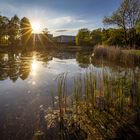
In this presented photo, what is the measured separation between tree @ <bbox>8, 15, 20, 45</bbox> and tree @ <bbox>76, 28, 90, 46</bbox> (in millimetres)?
21727

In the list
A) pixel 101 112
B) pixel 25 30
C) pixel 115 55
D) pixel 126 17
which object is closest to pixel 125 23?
pixel 126 17

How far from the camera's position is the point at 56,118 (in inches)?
167

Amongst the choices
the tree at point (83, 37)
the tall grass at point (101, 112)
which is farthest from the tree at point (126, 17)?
the tree at point (83, 37)

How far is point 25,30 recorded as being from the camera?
45875 millimetres

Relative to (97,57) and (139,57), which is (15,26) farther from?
(139,57)

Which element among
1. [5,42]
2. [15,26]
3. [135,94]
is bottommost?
[135,94]

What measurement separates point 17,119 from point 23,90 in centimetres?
245

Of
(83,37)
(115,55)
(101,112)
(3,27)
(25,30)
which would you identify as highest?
(3,27)

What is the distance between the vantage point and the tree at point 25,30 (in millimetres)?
45562

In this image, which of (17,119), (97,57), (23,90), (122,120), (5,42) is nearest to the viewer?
(122,120)

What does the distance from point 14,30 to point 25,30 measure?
3.90m

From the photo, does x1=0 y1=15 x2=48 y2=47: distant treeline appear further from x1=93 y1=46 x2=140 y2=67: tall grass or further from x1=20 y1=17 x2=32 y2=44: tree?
x1=93 y1=46 x2=140 y2=67: tall grass

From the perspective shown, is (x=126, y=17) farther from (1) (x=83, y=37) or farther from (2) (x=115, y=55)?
(1) (x=83, y=37)

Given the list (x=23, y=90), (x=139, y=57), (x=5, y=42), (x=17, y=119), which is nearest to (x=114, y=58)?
(x=139, y=57)
